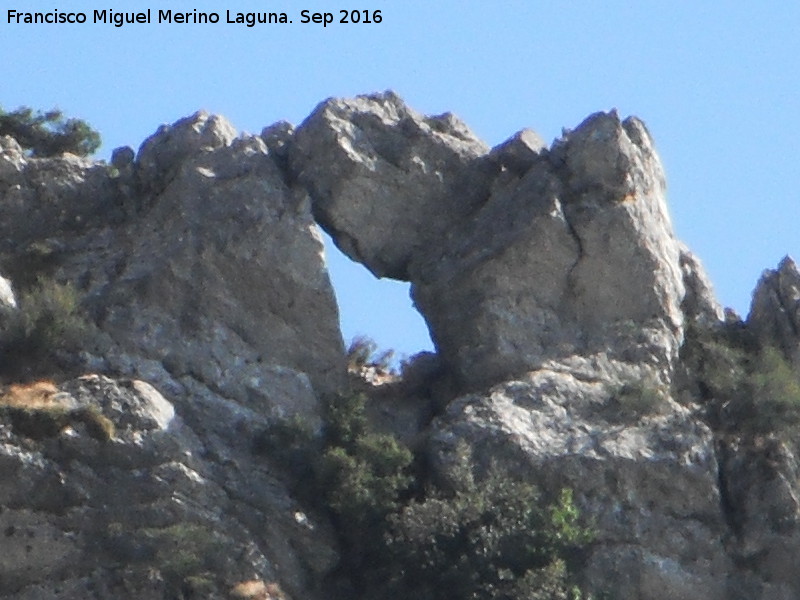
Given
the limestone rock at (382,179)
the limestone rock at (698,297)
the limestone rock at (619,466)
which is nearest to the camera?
the limestone rock at (619,466)

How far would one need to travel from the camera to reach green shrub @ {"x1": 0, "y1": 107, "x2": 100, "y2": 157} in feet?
143

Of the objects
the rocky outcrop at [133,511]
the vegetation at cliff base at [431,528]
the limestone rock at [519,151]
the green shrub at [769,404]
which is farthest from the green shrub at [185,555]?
the limestone rock at [519,151]

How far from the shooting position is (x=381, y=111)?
134ft

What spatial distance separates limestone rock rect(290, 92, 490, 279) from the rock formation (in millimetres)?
43

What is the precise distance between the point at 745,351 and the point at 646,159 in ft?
14.4

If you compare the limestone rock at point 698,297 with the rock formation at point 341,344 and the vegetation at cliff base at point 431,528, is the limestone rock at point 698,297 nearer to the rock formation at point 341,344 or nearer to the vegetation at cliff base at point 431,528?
the rock formation at point 341,344

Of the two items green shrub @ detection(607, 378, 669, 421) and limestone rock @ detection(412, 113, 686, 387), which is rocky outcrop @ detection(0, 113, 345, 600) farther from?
green shrub @ detection(607, 378, 669, 421)

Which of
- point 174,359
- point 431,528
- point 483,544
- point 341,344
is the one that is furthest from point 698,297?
point 174,359

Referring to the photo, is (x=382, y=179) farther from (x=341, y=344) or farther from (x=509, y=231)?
(x=341, y=344)

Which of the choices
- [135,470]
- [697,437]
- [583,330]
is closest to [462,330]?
[583,330]

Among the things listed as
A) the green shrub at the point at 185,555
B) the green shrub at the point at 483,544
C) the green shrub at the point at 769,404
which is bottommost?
the green shrub at the point at 185,555

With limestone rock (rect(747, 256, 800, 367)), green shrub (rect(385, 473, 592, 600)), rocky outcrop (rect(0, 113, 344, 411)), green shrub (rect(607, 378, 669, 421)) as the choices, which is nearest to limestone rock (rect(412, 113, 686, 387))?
green shrub (rect(607, 378, 669, 421))

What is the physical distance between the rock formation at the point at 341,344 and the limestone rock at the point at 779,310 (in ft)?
0.16

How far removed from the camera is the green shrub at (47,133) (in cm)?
4344
